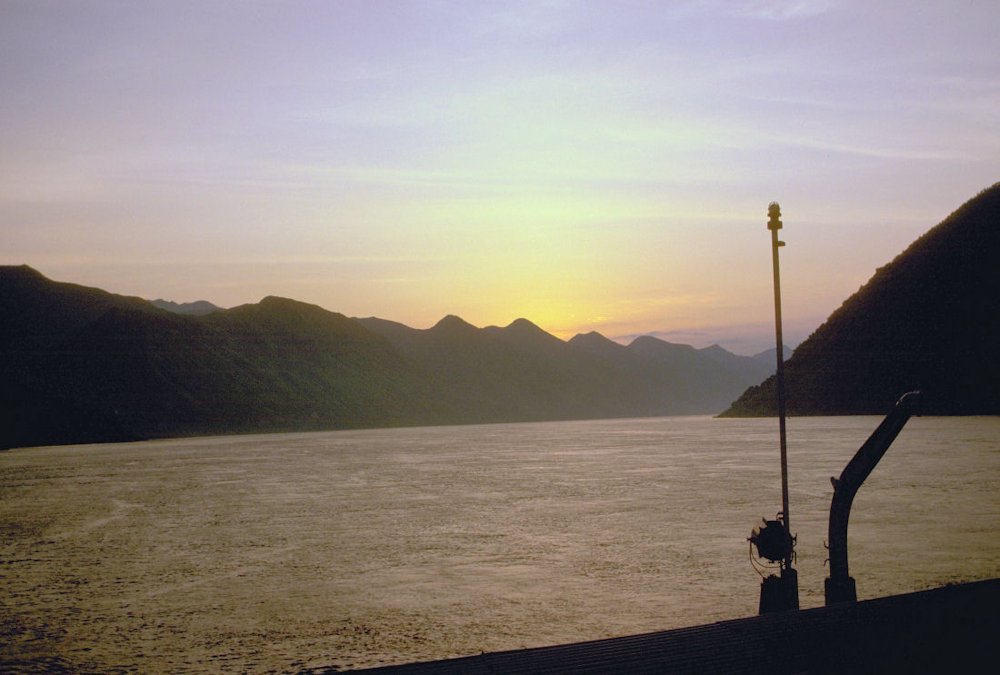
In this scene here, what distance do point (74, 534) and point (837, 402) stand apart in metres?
182

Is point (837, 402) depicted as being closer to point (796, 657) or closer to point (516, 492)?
point (516, 492)

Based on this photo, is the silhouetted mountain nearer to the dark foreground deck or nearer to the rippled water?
the rippled water

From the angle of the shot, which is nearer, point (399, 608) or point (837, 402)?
point (399, 608)

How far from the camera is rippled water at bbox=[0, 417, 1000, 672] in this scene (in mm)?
13320

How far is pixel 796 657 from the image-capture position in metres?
9.29

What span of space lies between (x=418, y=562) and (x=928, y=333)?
584 ft

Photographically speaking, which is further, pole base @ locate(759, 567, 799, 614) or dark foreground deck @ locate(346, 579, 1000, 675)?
pole base @ locate(759, 567, 799, 614)

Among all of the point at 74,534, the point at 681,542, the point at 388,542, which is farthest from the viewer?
the point at 74,534

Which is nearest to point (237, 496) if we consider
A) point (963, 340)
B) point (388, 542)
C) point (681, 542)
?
point (388, 542)

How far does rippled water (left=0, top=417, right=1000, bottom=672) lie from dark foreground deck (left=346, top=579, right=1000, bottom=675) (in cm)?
256

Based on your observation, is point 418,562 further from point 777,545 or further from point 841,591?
point 841,591

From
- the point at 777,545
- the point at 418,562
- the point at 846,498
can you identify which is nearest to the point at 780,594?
the point at 777,545

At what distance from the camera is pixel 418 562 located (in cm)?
2050

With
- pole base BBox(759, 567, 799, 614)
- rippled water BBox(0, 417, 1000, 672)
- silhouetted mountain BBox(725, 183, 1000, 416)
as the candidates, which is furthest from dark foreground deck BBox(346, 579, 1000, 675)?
silhouetted mountain BBox(725, 183, 1000, 416)
